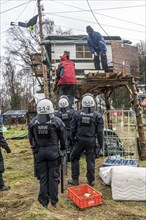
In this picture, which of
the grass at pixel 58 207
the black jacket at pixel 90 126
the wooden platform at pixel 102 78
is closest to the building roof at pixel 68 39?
the wooden platform at pixel 102 78

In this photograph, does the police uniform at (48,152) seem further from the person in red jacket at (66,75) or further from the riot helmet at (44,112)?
the person in red jacket at (66,75)

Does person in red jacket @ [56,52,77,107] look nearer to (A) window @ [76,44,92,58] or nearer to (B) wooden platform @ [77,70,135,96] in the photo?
(B) wooden platform @ [77,70,135,96]

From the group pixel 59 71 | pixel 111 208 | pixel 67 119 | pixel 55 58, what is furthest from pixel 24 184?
pixel 55 58

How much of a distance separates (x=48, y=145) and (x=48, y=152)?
0.13 metres

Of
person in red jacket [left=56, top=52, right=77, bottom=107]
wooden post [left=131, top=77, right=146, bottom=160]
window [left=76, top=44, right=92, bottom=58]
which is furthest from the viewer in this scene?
window [left=76, top=44, right=92, bottom=58]

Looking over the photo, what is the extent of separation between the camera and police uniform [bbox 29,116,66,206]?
214 inches

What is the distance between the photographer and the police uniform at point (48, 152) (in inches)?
214

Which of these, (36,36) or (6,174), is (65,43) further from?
(36,36)

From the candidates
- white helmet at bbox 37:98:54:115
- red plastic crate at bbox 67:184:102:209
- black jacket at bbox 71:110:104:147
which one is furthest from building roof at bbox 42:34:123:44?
Answer: red plastic crate at bbox 67:184:102:209

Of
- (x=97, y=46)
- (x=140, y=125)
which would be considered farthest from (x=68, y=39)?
(x=140, y=125)

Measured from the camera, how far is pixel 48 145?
18.0 feet

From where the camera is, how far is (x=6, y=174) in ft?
27.7

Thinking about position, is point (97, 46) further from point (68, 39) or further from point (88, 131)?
point (68, 39)

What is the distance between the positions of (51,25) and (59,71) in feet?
93.1
